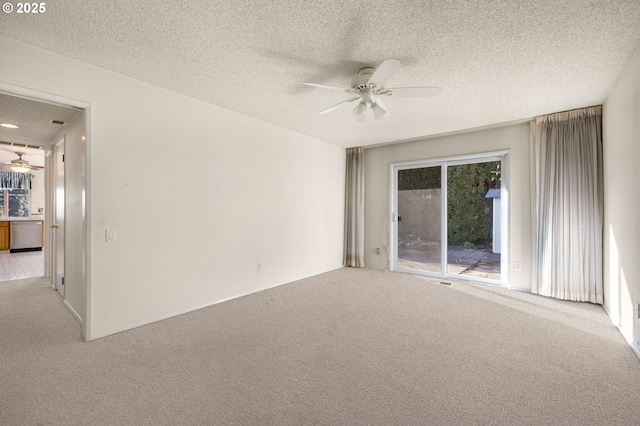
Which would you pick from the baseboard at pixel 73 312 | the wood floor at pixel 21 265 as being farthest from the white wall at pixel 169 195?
the wood floor at pixel 21 265

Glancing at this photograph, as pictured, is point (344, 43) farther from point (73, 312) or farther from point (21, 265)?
point (21, 265)

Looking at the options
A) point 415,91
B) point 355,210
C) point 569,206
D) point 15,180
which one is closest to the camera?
point 415,91

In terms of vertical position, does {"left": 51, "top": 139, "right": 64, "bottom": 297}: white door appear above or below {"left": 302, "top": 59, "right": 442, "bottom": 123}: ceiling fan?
below

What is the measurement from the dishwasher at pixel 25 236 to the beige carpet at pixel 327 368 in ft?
20.3

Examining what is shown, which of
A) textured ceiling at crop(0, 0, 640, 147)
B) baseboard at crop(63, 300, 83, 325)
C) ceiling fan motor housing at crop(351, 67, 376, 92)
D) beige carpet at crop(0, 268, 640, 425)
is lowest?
beige carpet at crop(0, 268, 640, 425)

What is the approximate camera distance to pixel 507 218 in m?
4.43

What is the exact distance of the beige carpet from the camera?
1.67m

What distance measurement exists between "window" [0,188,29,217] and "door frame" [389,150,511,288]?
10.7 m

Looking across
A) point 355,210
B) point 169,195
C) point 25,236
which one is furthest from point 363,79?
point 25,236

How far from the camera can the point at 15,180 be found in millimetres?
8234

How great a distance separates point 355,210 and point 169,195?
11.9 ft

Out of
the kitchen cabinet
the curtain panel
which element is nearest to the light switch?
the kitchen cabinet

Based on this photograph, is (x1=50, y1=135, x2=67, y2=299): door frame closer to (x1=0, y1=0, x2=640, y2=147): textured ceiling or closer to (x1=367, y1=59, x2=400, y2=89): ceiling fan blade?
(x1=0, y1=0, x2=640, y2=147): textured ceiling

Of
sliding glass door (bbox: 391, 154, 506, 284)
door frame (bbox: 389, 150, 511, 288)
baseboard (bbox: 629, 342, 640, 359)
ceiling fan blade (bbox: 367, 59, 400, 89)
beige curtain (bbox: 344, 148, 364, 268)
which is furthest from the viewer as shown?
beige curtain (bbox: 344, 148, 364, 268)
